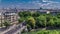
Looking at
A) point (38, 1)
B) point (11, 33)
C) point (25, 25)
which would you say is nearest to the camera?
point (11, 33)

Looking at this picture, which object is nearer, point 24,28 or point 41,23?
point 24,28

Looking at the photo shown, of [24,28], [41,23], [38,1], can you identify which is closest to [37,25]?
[41,23]

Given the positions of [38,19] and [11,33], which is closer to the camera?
[11,33]

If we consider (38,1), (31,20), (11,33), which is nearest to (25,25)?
(31,20)

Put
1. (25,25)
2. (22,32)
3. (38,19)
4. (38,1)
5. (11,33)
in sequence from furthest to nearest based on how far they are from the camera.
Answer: (38,1) → (38,19) → (25,25) → (22,32) → (11,33)

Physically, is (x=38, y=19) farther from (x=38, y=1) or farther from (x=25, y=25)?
(x=38, y=1)

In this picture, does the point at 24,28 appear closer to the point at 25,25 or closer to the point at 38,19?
the point at 25,25

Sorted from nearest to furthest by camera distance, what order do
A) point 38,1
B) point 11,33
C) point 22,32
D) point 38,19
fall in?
point 11,33, point 22,32, point 38,19, point 38,1

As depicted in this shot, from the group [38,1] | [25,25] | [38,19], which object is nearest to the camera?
[25,25]
